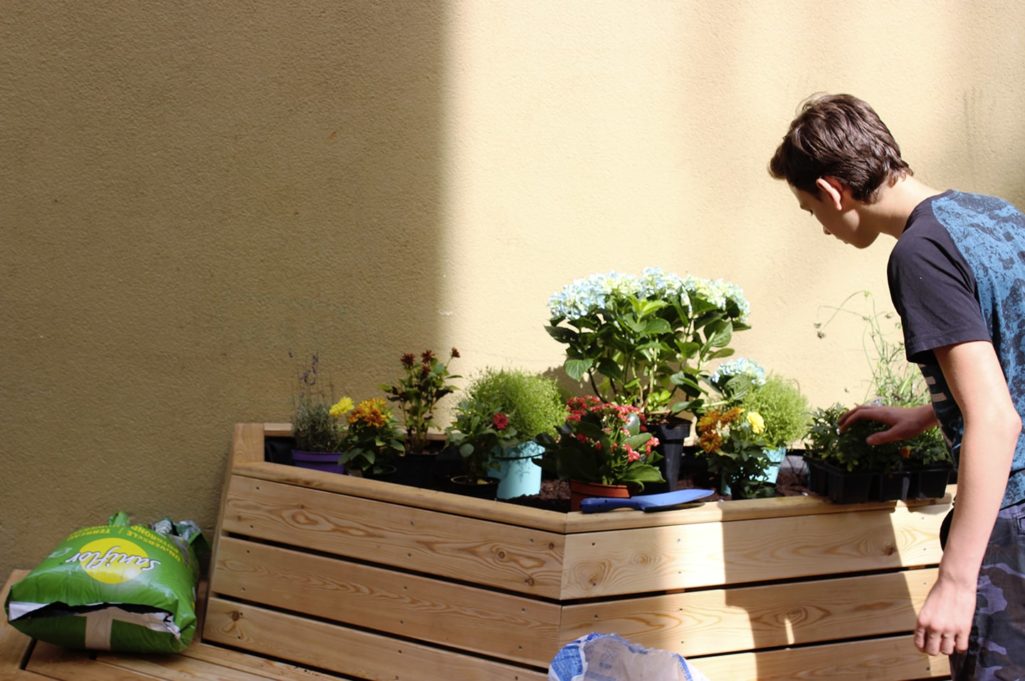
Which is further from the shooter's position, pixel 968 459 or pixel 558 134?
pixel 558 134

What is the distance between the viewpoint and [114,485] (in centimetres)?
354

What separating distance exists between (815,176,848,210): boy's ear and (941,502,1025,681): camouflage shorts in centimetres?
66

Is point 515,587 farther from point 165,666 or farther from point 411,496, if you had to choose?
point 165,666

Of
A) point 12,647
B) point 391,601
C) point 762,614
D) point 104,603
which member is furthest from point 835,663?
point 12,647

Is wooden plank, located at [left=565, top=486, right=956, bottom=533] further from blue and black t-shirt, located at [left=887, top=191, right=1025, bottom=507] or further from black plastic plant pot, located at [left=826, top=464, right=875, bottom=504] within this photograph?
blue and black t-shirt, located at [left=887, top=191, right=1025, bottom=507]

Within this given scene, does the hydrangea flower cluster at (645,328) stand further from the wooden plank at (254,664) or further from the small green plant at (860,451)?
the wooden plank at (254,664)

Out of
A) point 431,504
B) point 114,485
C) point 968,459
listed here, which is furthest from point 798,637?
point 114,485

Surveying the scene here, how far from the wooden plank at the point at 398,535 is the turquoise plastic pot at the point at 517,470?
0.44 meters

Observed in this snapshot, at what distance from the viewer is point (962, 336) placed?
175 centimetres

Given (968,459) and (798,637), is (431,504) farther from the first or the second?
(968,459)

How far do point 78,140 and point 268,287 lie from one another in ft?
2.49

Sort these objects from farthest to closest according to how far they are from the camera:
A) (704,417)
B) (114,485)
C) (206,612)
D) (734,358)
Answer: (734,358), (114,485), (704,417), (206,612)

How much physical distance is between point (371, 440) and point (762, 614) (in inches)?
48.0

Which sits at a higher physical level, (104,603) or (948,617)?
(948,617)
